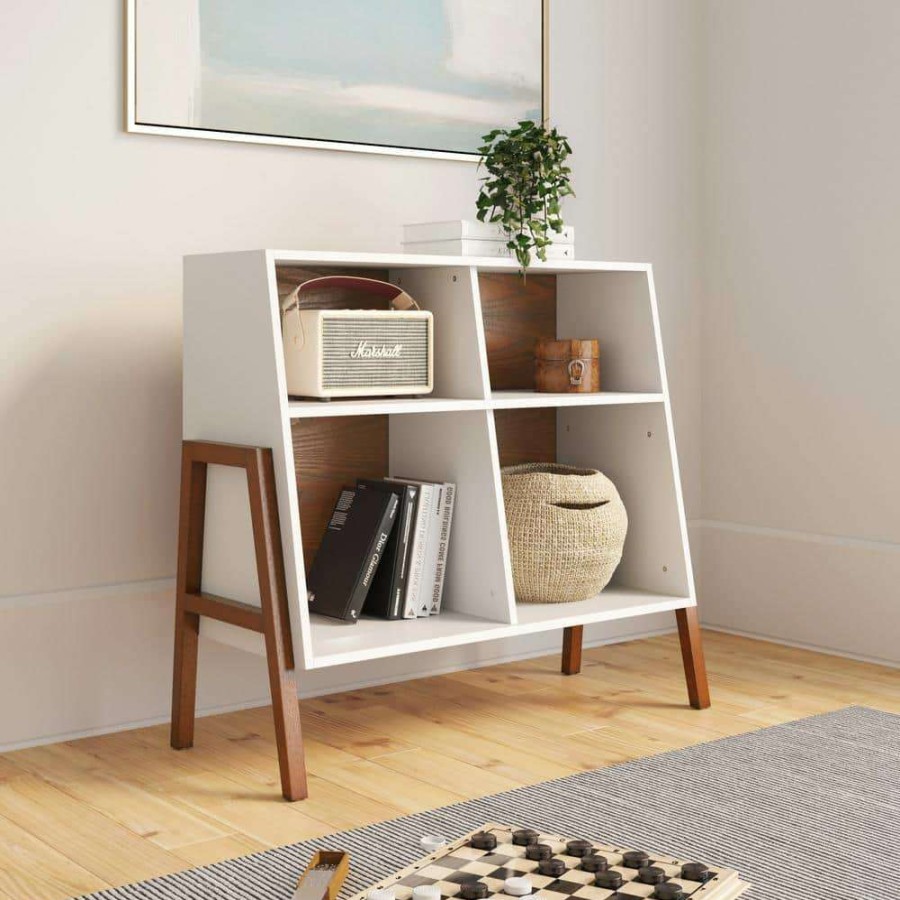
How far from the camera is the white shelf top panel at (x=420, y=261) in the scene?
2182 mm

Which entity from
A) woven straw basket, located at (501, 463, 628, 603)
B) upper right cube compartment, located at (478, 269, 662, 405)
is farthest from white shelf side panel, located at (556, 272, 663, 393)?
woven straw basket, located at (501, 463, 628, 603)

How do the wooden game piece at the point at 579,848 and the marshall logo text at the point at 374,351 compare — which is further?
the marshall logo text at the point at 374,351

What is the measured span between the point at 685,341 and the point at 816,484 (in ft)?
1.66

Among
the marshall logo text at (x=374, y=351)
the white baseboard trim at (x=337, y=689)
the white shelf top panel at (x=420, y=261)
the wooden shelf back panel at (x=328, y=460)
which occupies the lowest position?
the white baseboard trim at (x=337, y=689)

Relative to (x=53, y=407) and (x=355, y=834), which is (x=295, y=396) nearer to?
(x=53, y=407)

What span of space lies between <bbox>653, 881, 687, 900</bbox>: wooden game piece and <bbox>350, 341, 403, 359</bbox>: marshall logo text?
1145mm

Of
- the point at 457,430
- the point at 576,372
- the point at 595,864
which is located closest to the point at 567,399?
the point at 576,372

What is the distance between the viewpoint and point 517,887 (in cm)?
143

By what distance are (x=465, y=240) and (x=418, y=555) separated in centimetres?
59

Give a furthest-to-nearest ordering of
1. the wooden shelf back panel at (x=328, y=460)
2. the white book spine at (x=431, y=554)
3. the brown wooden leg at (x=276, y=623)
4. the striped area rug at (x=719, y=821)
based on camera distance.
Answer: the wooden shelf back panel at (x=328, y=460) → the white book spine at (x=431, y=554) → the brown wooden leg at (x=276, y=623) → the striped area rug at (x=719, y=821)

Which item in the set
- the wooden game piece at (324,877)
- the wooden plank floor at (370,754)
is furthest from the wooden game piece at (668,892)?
the wooden plank floor at (370,754)

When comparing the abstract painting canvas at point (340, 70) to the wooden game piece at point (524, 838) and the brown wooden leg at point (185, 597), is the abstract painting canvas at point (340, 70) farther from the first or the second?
the wooden game piece at point (524, 838)

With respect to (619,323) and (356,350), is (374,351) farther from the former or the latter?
(619,323)

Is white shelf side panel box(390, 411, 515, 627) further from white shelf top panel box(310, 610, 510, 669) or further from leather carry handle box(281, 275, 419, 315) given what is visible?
leather carry handle box(281, 275, 419, 315)
